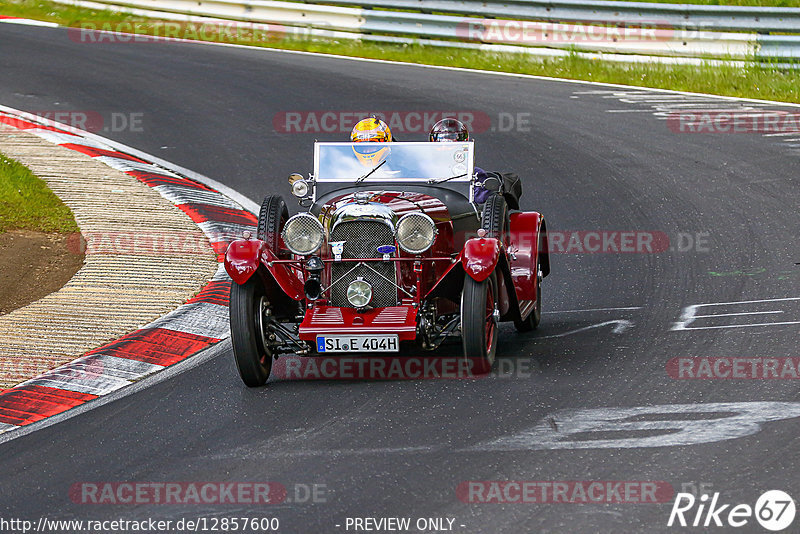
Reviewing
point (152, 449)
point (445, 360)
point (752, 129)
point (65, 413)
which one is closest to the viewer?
point (152, 449)

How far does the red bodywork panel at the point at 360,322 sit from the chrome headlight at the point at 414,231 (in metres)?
0.40

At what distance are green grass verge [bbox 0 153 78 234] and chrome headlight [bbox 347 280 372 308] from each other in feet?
15.7

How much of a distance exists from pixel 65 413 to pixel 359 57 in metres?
13.8

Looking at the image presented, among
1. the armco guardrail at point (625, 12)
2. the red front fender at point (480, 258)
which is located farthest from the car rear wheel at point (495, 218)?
the armco guardrail at point (625, 12)

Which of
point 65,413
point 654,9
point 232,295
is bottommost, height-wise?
point 65,413

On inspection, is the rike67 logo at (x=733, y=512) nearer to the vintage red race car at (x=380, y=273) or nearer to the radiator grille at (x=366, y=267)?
the vintage red race car at (x=380, y=273)

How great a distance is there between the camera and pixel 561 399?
271 inches

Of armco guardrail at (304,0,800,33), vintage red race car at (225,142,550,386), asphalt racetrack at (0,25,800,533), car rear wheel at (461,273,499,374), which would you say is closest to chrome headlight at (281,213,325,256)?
vintage red race car at (225,142,550,386)

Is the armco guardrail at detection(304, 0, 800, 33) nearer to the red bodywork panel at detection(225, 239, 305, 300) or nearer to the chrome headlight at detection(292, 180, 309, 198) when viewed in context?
the chrome headlight at detection(292, 180, 309, 198)

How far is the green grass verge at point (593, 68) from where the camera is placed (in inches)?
661

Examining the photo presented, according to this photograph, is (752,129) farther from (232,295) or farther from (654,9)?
(232,295)

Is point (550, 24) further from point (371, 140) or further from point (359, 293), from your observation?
point (359, 293)

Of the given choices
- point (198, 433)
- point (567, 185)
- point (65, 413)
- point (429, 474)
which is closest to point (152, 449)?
point (198, 433)

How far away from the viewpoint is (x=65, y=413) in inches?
287
